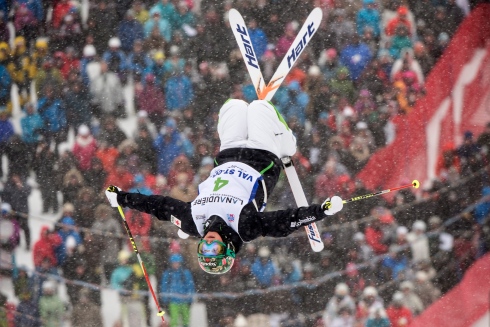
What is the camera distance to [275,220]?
503 cm

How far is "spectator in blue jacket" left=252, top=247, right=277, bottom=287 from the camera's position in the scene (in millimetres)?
7426

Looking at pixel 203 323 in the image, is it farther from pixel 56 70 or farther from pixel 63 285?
pixel 56 70

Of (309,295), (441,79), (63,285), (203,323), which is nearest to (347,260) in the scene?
(309,295)

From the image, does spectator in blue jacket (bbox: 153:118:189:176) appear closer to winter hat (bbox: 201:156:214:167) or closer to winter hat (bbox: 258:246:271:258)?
winter hat (bbox: 201:156:214:167)

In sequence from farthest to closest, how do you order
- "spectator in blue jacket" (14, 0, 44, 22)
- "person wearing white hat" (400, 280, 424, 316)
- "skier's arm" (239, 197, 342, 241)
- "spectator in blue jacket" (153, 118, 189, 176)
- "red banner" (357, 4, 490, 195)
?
"spectator in blue jacket" (14, 0, 44, 22), "spectator in blue jacket" (153, 118, 189, 176), "red banner" (357, 4, 490, 195), "person wearing white hat" (400, 280, 424, 316), "skier's arm" (239, 197, 342, 241)

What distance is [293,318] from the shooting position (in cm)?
741

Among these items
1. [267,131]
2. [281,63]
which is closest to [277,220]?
[267,131]

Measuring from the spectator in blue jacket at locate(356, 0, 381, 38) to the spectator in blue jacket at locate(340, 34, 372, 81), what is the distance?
166mm

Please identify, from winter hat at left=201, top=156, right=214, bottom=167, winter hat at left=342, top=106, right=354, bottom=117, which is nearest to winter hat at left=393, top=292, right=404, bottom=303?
winter hat at left=342, top=106, right=354, bottom=117

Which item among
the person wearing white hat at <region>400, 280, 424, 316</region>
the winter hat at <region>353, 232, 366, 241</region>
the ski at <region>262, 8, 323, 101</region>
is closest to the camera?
the ski at <region>262, 8, 323, 101</region>

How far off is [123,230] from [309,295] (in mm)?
1791

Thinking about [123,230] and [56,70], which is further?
[56,70]

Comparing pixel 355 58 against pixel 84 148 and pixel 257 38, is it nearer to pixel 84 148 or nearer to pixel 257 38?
pixel 257 38

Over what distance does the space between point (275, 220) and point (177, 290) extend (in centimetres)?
263
